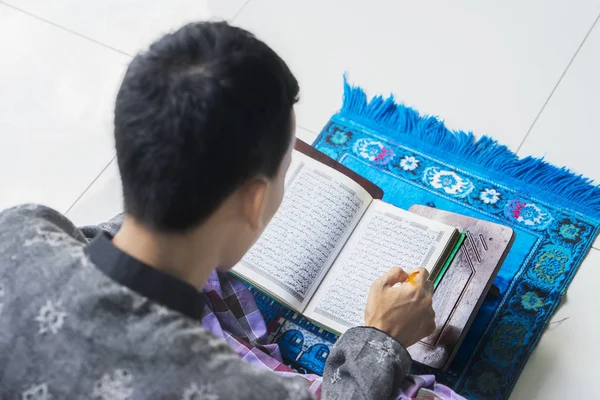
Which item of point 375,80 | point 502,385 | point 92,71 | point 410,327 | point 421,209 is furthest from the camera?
point 92,71

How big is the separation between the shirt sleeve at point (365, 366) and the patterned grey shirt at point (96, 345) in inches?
10.1

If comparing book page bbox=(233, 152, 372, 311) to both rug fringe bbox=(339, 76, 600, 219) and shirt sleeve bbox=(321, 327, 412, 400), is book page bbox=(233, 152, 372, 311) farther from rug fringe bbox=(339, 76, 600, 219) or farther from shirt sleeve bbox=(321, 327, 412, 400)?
rug fringe bbox=(339, 76, 600, 219)

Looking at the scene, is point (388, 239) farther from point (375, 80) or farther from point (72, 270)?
point (72, 270)

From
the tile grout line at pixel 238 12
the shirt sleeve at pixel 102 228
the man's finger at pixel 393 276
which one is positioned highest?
the tile grout line at pixel 238 12

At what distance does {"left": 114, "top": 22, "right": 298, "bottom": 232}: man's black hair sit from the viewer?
572 mm

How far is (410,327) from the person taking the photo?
35.6 inches

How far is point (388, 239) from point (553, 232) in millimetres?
321

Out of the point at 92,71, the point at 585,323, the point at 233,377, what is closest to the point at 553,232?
the point at 585,323

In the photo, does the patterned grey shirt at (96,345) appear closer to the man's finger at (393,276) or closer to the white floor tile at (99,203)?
the man's finger at (393,276)

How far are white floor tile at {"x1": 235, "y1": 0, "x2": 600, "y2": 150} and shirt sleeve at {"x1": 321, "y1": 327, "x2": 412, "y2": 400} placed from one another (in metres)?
0.60

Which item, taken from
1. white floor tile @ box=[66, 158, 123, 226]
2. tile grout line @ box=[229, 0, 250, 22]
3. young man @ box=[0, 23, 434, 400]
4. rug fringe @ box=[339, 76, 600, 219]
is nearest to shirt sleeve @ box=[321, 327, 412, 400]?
young man @ box=[0, 23, 434, 400]

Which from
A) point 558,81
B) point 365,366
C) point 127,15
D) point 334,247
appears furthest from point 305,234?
point 127,15

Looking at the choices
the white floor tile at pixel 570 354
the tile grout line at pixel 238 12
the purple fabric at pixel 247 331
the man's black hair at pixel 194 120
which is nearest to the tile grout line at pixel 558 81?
the white floor tile at pixel 570 354

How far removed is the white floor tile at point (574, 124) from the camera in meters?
1.27
